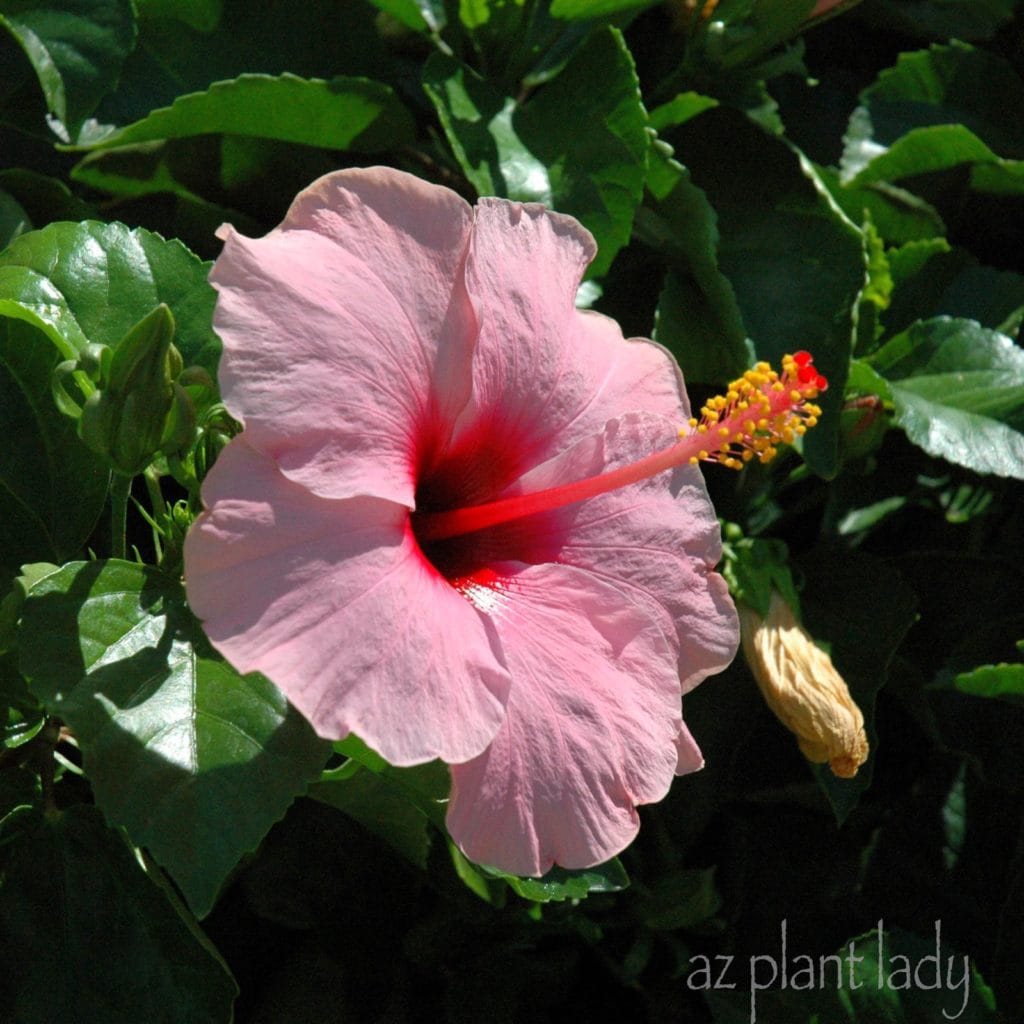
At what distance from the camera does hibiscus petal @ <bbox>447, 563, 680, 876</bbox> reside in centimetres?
95

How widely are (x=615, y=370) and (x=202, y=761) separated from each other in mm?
506

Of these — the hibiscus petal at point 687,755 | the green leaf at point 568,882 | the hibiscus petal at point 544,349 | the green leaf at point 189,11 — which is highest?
the green leaf at point 189,11

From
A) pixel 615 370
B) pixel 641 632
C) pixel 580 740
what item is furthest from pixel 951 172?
pixel 580 740

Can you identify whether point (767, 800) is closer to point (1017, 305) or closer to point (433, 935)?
point (433, 935)

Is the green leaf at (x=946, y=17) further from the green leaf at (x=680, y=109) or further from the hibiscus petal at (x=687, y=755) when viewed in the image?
the hibiscus petal at (x=687, y=755)

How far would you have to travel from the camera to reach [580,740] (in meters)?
0.98

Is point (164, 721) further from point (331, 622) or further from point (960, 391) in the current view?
point (960, 391)

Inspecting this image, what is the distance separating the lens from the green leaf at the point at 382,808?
1228 mm

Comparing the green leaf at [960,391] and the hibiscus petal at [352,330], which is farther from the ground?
the hibiscus petal at [352,330]

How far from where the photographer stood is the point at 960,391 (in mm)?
1585

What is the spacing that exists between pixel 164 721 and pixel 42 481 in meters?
0.35

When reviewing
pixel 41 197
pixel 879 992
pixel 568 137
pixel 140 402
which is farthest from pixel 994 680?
pixel 41 197

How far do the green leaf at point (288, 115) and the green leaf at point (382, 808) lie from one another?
2.30ft

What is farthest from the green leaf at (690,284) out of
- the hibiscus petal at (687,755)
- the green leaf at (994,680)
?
the hibiscus petal at (687,755)
